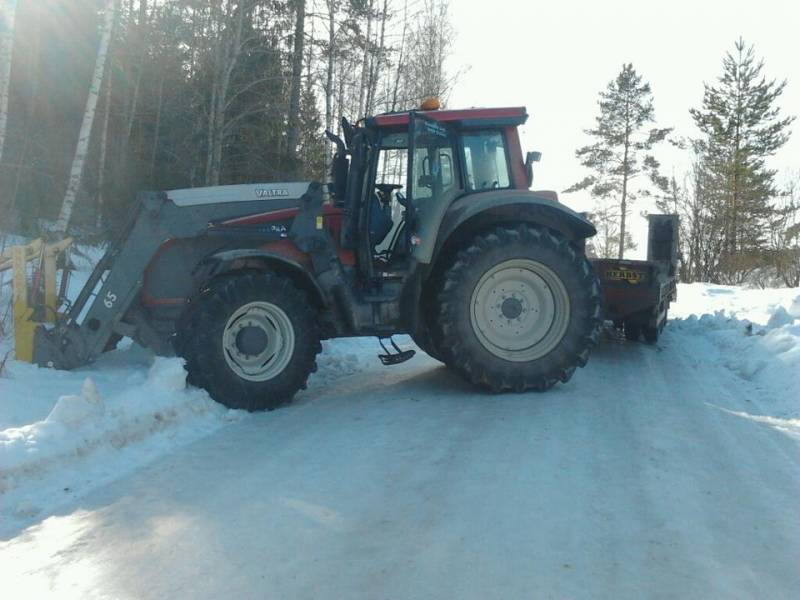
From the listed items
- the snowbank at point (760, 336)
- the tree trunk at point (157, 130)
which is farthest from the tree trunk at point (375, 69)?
the snowbank at point (760, 336)

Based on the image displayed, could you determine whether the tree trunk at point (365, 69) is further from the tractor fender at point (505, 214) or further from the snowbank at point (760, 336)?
the tractor fender at point (505, 214)

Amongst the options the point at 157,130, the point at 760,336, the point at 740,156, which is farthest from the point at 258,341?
the point at 740,156

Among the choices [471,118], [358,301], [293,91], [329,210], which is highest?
[293,91]

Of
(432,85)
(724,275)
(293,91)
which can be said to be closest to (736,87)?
(724,275)

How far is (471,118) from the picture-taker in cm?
739

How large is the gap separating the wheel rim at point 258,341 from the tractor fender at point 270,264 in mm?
385

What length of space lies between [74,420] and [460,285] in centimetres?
346

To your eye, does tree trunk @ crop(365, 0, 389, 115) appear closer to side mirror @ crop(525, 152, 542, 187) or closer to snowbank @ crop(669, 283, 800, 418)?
snowbank @ crop(669, 283, 800, 418)

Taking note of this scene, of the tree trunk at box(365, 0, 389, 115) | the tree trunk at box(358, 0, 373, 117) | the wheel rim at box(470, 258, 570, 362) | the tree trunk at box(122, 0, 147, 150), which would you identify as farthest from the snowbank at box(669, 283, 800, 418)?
the tree trunk at box(122, 0, 147, 150)

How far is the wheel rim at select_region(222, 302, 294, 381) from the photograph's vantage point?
261 inches

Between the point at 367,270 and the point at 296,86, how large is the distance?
14011mm

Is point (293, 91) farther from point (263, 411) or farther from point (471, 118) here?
point (263, 411)

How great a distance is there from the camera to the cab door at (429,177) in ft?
23.3

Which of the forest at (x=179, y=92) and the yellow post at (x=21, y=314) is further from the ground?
the forest at (x=179, y=92)
